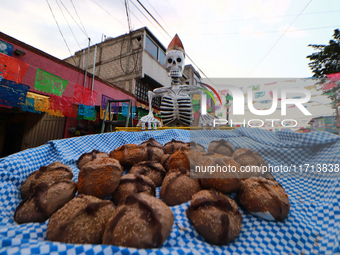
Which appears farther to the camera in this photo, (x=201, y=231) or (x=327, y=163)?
(x=327, y=163)

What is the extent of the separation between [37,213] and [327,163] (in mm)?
1768

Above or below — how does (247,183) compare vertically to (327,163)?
below

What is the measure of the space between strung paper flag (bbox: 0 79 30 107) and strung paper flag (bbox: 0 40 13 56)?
1216 millimetres

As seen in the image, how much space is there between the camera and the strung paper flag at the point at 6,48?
14.0ft

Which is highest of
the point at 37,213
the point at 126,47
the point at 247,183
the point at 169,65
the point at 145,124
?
the point at 126,47

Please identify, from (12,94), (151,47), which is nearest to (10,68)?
(12,94)

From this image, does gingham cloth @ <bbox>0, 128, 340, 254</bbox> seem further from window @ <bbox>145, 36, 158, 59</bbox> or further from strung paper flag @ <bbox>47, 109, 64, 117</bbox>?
window @ <bbox>145, 36, 158, 59</bbox>

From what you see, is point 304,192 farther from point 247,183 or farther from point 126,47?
point 126,47

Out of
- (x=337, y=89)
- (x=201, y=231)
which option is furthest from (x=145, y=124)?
(x=337, y=89)

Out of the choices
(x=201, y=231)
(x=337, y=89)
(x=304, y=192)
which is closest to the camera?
(x=201, y=231)

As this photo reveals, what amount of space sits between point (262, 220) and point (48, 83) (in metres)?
5.88

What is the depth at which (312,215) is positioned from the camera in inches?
36.7

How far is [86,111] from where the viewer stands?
586cm

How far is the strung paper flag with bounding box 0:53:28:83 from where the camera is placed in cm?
362
